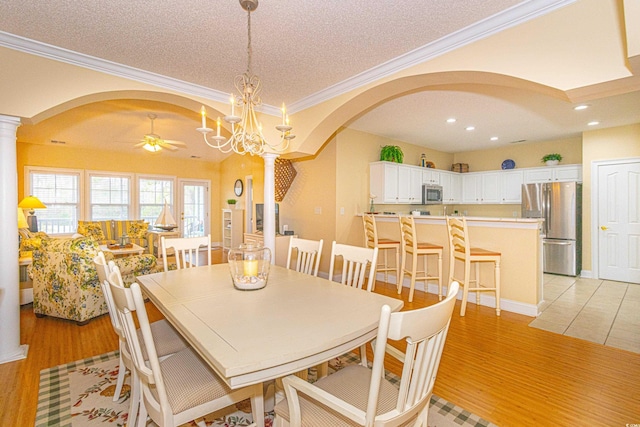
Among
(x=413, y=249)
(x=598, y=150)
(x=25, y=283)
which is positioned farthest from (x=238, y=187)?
(x=598, y=150)

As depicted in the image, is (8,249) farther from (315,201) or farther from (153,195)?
(153,195)

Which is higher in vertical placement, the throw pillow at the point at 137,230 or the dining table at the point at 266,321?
the throw pillow at the point at 137,230

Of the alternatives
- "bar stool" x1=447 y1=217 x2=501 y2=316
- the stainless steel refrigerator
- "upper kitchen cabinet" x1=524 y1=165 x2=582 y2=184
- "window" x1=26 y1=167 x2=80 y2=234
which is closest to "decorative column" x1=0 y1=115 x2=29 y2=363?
"bar stool" x1=447 y1=217 x2=501 y2=316

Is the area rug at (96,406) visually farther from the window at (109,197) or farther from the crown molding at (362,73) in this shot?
the window at (109,197)

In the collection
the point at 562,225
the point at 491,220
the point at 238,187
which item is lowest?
the point at 562,225

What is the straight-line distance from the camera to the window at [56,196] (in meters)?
6.24

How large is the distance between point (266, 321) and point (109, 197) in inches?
297

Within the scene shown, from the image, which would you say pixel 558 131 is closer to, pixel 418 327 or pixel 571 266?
pixel 571 266

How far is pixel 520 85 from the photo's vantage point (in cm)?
228

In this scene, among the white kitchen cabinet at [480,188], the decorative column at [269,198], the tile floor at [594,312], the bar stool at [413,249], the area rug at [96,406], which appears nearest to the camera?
the area rug at [96,406]

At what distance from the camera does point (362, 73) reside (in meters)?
3.02

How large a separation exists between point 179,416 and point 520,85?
294 cm

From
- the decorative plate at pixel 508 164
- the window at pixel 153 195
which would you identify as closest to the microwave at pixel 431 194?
the decorative plate at pixel 508 164

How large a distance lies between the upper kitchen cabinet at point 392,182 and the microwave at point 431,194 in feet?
0.94
